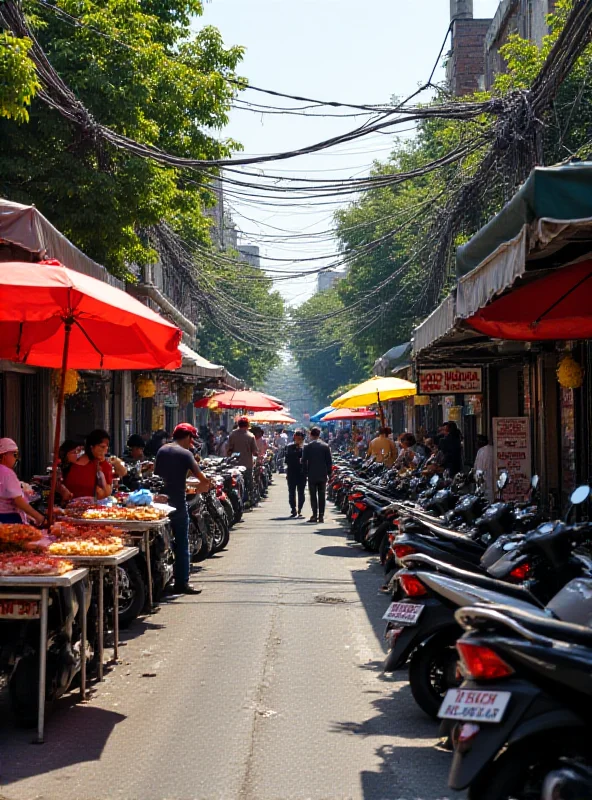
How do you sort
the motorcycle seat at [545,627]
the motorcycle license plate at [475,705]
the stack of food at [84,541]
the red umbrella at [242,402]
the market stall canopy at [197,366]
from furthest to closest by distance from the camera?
the red umbrella at [242,402], the market stall canopy at [197,366], the stack of food at [84,541], the motorcycle seat at [545,627], the motorcycle license plate at [475,705]

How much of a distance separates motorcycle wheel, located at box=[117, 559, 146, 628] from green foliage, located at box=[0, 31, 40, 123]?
190 inches

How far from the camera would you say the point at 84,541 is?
7.70m

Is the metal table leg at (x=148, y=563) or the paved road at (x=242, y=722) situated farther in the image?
the metal table leg at (x=148, y=563)

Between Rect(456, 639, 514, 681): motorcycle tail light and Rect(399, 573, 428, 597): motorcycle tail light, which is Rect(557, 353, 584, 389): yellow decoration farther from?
Rect(456, 639, 514, 681): motorcycle tail light

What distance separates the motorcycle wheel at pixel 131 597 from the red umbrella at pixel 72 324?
1876 millimetres

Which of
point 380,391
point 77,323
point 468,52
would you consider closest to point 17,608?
point 77,323

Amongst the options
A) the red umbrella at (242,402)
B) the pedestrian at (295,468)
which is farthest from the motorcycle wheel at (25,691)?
the red umbrella at (242,402)

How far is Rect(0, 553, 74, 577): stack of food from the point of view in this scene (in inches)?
250

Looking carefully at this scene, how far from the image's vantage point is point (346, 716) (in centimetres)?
684

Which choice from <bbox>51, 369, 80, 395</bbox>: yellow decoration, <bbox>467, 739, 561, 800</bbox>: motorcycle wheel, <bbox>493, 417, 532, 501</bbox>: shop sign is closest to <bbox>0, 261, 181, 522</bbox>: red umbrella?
<bbox>51, 369, 80, 395</bbox>: yellow decoration

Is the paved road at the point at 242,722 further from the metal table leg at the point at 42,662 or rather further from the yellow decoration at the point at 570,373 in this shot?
the yellow decoration at the point at 570,373

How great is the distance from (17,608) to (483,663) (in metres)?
3.35

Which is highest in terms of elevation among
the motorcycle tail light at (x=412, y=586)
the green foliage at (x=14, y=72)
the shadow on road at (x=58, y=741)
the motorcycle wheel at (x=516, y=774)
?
the green foliage at (x=14, y=72)

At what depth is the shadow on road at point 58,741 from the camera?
5789 mm
